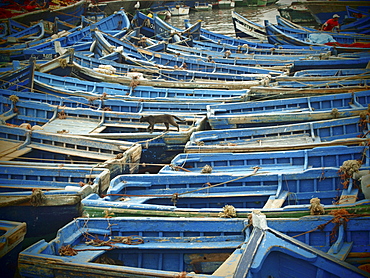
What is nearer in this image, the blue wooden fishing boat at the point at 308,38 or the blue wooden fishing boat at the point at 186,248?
the blue wooden fishing boat at the point at 186,248

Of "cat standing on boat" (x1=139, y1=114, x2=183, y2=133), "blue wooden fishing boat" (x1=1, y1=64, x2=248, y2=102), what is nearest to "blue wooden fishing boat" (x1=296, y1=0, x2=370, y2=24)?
"blue wooden fishing boat" (x1=1, y1=64, x2=248, y2=102)

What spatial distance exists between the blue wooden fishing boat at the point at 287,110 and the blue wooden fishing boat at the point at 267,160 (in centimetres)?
185

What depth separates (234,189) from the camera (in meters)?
8.18

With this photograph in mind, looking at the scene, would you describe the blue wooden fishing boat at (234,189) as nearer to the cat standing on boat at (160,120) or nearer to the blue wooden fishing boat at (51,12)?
the cat standing on boat at (160,120)

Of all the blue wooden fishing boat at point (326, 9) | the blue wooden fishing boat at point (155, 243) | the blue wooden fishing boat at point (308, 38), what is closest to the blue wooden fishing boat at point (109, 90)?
the blue wooden fishing boat at point (155, 243)

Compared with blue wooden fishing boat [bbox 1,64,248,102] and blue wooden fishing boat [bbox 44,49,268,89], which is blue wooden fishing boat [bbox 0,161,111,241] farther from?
blue wooden fishing boat [bbox 44,49,268,89]

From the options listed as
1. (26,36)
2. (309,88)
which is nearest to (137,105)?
(309,88)

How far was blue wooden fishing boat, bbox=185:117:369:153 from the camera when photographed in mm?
9766

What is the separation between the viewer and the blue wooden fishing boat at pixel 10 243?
6012 mm

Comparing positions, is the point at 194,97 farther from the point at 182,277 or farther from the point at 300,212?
the point at 182,277

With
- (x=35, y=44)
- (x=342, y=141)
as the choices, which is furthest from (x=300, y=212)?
(x=35, y=44)

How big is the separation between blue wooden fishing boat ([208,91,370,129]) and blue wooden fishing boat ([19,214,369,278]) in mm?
4741

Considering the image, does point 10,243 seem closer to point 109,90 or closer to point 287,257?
point 287,257

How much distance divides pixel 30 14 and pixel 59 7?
3805 mm
